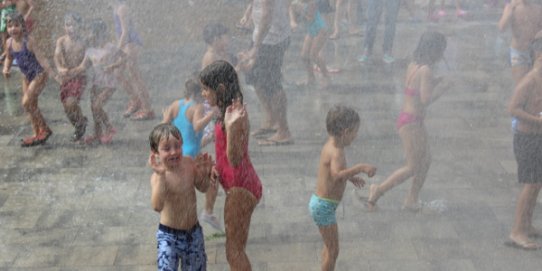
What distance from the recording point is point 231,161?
14.4ft

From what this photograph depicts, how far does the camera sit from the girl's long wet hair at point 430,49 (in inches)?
238

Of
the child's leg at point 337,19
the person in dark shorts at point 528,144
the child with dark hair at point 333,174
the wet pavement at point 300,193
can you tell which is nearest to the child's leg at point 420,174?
the wet pavement at point 300,193

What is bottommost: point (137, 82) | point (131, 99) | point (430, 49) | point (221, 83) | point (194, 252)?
point (131, 99)

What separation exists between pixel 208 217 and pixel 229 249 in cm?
133

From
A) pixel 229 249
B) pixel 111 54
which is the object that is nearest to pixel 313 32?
pixel 111 54

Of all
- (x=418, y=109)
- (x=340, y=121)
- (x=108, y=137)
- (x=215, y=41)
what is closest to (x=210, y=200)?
(x=340, y=121)

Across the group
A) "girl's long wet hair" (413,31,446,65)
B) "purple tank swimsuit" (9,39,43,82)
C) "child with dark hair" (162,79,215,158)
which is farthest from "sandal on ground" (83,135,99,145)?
"girl's long wet hair" (413,31,446,65)

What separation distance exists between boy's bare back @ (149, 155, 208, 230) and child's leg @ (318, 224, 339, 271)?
905 mm

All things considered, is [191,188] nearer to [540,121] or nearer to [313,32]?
[540,121]

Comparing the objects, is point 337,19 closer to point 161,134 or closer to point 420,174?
point 420,174

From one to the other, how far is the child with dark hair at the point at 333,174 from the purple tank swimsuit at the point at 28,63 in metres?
4.58

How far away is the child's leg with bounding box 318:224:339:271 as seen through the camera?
488 cm

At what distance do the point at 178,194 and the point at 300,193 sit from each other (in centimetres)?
254

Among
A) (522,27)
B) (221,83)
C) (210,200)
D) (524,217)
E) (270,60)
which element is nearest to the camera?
(221,83)
